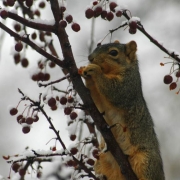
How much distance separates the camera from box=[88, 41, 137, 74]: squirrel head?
4.06m

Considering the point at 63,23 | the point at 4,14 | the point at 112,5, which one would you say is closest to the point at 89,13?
the point at 112,5

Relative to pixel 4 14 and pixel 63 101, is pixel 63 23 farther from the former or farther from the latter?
pixel 63 101

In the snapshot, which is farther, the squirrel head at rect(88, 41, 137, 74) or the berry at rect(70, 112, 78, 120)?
the squirrel head at rect(88, 41, 137, 74)

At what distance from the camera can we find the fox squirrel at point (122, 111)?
386 centimetres

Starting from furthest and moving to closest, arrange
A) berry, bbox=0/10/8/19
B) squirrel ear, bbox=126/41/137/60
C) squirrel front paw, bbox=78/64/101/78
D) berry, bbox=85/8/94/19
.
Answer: squirrel ear, bbox=126/41/137/60 → squirrel front paw, bbox=78/64/101/78 → berry, bbox=85/8/94/19 → berry, bbox=0/10/8/19

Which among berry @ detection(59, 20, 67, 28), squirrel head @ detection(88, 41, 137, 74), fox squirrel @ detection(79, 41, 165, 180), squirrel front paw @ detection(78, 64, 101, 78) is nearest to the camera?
berry @ detection(59, 20, 67, 28)

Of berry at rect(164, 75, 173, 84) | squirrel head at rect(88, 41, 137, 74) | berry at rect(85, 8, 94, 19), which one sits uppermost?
squirrel head at rect(88, 41, 137, 74)

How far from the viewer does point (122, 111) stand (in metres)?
3.97

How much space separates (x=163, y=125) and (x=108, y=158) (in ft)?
16.7

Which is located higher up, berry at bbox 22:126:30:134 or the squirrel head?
the squirrel head

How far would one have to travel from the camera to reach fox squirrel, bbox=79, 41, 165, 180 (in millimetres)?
3857

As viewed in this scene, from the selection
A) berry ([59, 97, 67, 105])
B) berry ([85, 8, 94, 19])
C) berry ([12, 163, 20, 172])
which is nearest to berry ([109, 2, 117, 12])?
berry ([85, 8, 94, 19])

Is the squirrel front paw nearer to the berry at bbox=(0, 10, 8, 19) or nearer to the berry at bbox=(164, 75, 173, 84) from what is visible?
the berry at bbox=(164, 75, 173, 84)

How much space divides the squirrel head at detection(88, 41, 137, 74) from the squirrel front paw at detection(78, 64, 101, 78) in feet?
1.00
